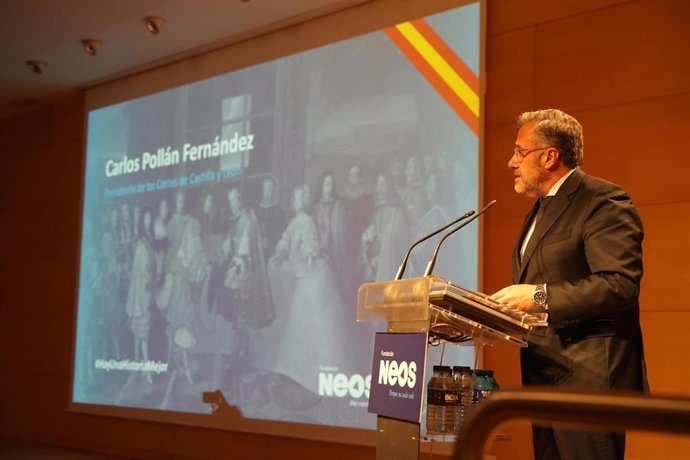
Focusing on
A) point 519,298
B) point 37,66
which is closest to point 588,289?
point 519,298

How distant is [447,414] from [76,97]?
6562 millimetres

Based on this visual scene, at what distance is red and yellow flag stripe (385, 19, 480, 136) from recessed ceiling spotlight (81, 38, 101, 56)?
278cm

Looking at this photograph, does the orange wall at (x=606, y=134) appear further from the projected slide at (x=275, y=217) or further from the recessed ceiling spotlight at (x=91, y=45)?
the recessed ceiling spotlight at (x=91, y=45)

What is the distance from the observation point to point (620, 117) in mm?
4227

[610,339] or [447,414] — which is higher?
[610,339]

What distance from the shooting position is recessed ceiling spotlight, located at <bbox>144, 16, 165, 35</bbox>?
19.8 ft

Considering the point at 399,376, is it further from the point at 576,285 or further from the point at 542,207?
the point at 542,207

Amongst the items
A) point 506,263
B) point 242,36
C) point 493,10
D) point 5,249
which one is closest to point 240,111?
point 242,36

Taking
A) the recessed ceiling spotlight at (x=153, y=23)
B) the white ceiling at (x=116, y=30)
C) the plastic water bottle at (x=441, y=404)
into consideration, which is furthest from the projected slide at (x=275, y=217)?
the plastic water bottle at (x=441, y=404)

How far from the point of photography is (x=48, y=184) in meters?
7.92

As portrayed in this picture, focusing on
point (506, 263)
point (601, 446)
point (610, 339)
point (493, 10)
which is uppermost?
point (493, 10)

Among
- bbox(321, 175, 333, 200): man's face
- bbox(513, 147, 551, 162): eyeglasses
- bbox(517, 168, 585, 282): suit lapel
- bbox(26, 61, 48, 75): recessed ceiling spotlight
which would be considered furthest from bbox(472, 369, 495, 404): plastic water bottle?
bbox(26, 61, 48, 75): recessed ceiling spotlight

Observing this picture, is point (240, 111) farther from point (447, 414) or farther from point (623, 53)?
point (447, 414)

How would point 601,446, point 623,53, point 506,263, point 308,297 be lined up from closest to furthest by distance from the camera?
→ 1. point 601,446
2. point 623,53
3. point 506,263
4. point 308,297
